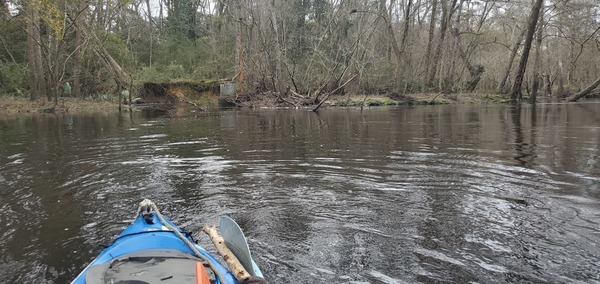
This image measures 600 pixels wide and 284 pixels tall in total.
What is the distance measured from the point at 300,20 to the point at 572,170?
27780mm

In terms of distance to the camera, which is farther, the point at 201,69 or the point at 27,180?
the point at 201,69

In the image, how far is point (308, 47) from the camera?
31.5m

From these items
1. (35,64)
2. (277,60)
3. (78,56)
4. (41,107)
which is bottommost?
(41,107)

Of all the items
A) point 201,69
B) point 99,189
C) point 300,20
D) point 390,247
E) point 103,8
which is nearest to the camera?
point 390,247

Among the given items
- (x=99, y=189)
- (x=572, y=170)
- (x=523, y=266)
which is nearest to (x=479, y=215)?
(x=523, y=266)

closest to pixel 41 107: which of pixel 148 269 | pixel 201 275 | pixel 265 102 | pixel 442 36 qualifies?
pixel 265 102

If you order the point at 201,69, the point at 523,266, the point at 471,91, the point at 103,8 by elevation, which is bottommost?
the point at 523,266

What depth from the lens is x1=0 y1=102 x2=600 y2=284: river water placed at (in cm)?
362

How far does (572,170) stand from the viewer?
6848mm

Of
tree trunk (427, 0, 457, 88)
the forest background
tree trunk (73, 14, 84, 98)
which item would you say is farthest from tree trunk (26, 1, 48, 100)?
tree trunk (427, 0, 457, 88)

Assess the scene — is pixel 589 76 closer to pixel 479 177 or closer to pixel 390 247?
pixel 479 177

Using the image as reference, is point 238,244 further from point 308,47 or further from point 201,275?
→ point 308,47

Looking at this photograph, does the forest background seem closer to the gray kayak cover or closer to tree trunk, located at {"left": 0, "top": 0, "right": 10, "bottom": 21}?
tree trunk, located at {"left": 0, "top": 0, "right": 10, "bottom": 21}

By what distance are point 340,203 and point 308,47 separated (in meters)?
27.3
